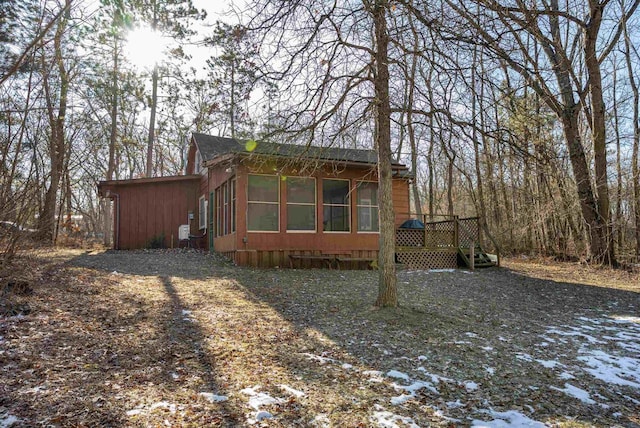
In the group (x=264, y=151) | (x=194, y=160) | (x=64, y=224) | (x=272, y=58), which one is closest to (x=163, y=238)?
(x=194, y=160)

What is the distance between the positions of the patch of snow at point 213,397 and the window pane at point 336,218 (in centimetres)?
826

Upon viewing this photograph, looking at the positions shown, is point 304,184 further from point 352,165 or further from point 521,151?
point 521,151

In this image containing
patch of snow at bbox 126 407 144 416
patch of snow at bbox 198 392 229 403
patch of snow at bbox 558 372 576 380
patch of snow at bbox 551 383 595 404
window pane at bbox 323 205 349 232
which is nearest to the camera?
patch of snow at bbox 126 407 144 416

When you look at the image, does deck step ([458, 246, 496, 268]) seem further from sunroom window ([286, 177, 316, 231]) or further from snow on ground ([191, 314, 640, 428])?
snow on ground ([191, 314, 640, 428])

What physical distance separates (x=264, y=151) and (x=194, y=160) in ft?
37.6

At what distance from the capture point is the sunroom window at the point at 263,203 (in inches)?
405

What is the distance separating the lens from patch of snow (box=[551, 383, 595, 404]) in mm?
3222

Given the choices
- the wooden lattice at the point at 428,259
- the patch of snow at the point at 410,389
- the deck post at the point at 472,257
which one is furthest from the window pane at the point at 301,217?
the patch of snow at the point at 410,389

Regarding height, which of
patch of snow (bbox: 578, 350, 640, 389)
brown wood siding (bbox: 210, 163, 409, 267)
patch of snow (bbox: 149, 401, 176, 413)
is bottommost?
patch of snow (bbox: 578, 350, 640, 389)

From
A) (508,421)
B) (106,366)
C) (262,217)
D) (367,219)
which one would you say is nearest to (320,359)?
(508,421)

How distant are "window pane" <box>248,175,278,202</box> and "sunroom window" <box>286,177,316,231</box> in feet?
1.25

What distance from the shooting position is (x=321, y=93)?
18.2ft

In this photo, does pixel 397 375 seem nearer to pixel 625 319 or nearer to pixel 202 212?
pixel 625 319

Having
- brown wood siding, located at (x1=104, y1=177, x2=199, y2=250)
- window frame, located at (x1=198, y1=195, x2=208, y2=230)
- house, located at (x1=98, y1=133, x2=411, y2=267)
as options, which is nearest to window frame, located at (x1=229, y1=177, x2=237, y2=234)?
house, located at (x1=98, y1=133, x2=411, y2=267)
